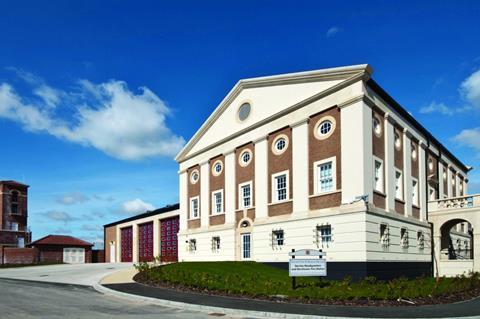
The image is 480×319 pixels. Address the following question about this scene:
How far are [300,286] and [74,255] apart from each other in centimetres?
4315

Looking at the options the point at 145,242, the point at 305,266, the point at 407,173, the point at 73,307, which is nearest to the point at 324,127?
the point at 407,173

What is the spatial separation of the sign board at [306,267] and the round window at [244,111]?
600 inches

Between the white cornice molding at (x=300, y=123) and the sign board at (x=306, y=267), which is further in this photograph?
the white cornice molding at (x=300, y=123)

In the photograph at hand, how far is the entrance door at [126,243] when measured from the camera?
52.3 m

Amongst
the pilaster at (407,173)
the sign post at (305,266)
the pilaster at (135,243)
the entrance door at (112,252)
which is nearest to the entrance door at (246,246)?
the pilaster at (407,173)

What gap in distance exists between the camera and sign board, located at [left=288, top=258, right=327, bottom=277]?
18.4 meters

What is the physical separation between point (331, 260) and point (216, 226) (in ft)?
38.5

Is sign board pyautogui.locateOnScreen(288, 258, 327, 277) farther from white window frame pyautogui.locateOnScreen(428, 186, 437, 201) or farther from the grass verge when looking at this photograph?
white window frame pyautogui.locateOnScreen(428, 186, 437, 201)

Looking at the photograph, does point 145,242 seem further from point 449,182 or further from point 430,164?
point 449,182

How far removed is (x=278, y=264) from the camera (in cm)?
2750

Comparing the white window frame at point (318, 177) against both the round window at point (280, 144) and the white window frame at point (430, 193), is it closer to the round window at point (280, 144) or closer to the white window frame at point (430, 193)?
the round window at point (280, 144)

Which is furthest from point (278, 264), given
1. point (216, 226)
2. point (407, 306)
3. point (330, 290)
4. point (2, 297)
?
point (2, 297)

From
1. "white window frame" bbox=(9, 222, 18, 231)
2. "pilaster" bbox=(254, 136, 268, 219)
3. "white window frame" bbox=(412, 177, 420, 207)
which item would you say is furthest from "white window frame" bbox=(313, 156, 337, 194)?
"white window frame" bbox=(9, 222, 18, 231)

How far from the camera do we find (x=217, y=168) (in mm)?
34969
